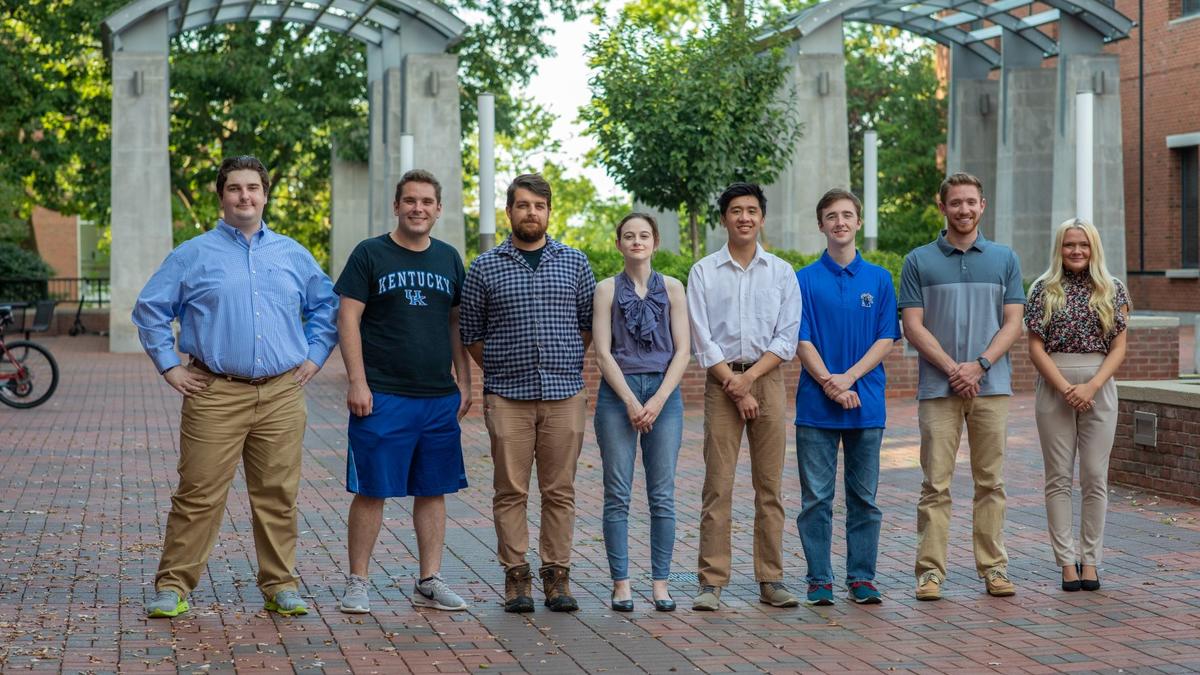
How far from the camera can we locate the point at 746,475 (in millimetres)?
11562

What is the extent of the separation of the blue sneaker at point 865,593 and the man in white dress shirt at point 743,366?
0.31m

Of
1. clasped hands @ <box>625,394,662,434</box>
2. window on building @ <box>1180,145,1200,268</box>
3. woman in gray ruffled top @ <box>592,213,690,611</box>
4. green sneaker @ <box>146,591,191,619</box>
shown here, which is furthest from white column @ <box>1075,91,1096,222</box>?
window on building @ <box>1180,145,1200,268</box>

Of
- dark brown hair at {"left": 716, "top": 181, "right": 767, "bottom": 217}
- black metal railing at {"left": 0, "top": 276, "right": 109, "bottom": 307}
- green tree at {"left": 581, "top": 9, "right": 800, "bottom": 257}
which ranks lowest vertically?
dark brown hair at {"left": 716, "top": 181, "right": 767, "bottom": 217}

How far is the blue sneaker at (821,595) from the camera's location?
23.2 feet

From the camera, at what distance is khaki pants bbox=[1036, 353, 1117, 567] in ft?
24.6

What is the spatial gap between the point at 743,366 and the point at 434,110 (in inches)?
716

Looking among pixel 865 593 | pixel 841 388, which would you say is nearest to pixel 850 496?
pixel 865 593

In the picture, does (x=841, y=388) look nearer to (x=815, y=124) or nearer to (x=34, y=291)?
(x=815, y=124)

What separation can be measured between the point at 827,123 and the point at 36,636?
19.7 metres

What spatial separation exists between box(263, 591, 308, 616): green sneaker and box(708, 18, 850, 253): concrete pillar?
18.4 m

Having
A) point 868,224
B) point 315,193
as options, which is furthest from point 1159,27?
point 315,193

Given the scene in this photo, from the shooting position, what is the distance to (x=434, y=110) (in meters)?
24.5

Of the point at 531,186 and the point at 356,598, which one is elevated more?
the point at 531,186

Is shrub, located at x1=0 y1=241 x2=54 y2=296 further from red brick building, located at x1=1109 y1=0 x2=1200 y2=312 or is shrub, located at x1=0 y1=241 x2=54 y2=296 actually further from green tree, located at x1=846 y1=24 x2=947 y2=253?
red brick building, located at x1=1109 y1=0 x2=1200 y2=312
